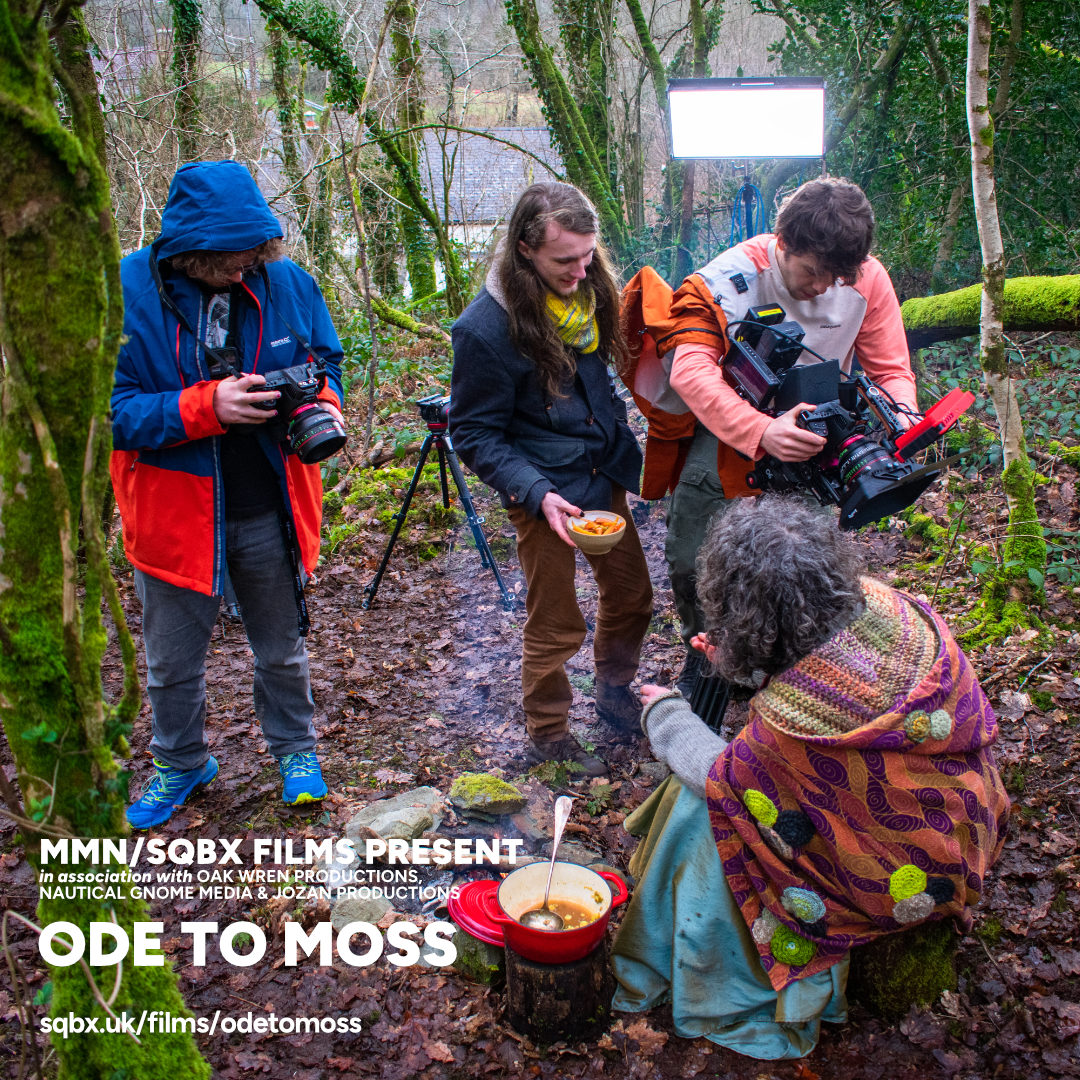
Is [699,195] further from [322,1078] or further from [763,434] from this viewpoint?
[322,1078]

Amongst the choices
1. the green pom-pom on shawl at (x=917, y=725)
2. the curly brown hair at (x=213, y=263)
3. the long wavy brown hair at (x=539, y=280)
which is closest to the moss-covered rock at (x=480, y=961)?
the green pom-pom on shawl at (x=917, y=725)

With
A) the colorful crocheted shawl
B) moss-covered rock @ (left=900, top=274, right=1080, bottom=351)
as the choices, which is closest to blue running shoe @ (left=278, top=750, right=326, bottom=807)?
the colorful crocheted shawl

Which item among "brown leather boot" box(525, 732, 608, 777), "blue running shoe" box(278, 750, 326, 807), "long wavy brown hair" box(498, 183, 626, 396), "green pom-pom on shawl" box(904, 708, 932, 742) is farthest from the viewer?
"brown leather boot" box(525, 732, 608, 777)

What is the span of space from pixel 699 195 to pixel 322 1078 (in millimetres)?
9812

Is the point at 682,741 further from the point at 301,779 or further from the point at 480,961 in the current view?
the point at 301,779

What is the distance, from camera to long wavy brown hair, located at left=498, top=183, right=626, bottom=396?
2604 millimetres

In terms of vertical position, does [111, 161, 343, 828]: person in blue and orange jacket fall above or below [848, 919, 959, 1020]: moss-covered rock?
above

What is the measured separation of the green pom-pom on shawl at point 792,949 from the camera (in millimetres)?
1949

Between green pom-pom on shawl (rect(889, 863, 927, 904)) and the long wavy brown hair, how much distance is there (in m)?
1.80

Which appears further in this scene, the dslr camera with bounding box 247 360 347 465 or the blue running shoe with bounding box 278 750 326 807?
the blue running shoe with bounding box 278 750 326 807

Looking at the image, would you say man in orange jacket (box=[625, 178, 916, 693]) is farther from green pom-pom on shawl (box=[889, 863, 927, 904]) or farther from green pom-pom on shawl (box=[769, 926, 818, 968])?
green pom-pom on shawl (box=[769, 926, 818, 968])

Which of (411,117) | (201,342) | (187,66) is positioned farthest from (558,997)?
(187,66)

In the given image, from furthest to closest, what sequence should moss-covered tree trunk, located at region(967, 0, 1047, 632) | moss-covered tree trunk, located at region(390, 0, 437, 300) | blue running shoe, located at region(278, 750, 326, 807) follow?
moss-covered tree trunk, located at region(390, 0, 437, 300), moss-covered tree trunk, located at region(967, 0, 1047, 632), blue running shoe, located at region(278, 750, 326, 807)

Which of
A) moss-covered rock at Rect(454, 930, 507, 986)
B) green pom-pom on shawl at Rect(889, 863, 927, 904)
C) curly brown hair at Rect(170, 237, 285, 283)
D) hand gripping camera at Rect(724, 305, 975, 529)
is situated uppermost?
curly brown hair at Rect(170, 237, 285, 283)
